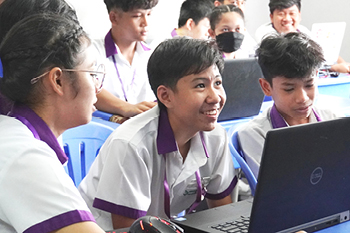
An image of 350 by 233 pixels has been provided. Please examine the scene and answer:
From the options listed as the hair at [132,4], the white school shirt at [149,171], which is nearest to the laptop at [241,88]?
the white school shirt at [149,171]

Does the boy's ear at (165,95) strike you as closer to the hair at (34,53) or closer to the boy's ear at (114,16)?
the hair at (34,53)

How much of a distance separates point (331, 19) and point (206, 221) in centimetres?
514

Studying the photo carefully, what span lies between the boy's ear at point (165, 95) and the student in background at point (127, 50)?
1.10 m

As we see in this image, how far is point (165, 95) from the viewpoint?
162 centimetres

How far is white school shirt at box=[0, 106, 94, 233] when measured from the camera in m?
0.91

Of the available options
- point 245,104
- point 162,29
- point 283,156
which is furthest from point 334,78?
point 283,156

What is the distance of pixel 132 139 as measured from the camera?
1.47 m

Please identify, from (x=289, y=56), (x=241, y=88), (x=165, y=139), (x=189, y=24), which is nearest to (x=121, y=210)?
(x=165, y=139)

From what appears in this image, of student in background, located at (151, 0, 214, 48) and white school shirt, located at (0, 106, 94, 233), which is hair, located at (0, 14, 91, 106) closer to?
white school shirt, located at (0, 106, 94, 233)

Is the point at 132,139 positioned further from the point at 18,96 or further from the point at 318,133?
the point at 318,133

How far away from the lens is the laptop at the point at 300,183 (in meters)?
1.02

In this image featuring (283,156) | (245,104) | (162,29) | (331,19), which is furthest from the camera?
(331,19)

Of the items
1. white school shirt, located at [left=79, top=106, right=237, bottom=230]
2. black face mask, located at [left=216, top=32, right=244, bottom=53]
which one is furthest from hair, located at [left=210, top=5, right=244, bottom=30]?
white school shirt, located at [left=79, top=106, right=237, bottom=230]

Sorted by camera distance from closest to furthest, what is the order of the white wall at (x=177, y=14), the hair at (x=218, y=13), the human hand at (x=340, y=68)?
the hair at (x=218, y=13) < the human hand at (x=340, y=68) < the white wall at (x=177, y=14)
